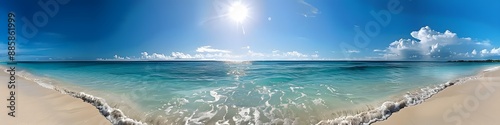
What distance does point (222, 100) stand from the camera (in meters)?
6.79

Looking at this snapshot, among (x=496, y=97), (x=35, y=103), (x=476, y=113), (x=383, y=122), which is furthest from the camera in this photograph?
(x=496, y=97)

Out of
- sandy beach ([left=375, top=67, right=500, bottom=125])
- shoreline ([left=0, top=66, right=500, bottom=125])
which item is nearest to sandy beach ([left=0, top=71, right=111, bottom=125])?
shoreline ([left=0, top=66, right=500, bottom=125])

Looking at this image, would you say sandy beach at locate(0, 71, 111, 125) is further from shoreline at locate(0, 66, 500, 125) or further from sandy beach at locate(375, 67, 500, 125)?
sandy beach at locate(375, 67, 500, 125)

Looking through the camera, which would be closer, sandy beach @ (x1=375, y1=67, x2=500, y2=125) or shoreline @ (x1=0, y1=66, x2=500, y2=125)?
sandy beach @ (x1=375, y1=67, x2=500, y2=125)

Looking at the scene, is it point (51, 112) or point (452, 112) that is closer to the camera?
point (452, 112)

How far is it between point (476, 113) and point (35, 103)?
1104 centimetres

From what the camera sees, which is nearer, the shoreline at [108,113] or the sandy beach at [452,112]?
the sandy beach at [452,112]

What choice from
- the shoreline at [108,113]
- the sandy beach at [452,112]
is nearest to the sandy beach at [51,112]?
the shoreline at [108,113]

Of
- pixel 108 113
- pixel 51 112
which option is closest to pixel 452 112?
pixel 108 113

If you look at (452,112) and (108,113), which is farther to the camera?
(108,113)

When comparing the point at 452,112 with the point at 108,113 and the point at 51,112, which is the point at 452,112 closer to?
the point at 108,113

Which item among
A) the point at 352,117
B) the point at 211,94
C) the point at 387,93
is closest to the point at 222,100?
the point at 211,94

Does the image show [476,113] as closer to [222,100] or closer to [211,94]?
[222,100]

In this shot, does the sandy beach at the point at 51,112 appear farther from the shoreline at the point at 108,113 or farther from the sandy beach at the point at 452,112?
the sandy beach at the point at 452,112
